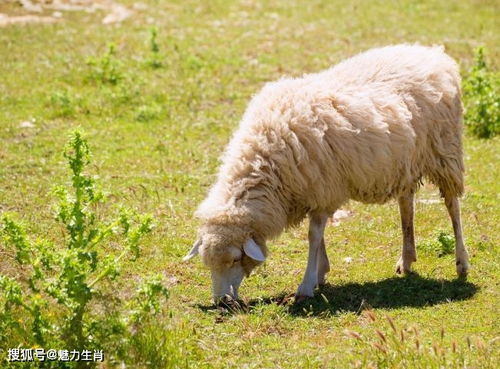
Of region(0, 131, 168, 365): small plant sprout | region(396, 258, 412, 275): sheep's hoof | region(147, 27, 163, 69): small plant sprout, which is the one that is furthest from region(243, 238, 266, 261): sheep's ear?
region(147, 27, 163, 69): small plant sprout

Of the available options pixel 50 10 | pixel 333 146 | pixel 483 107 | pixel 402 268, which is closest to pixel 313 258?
pixel 333 146

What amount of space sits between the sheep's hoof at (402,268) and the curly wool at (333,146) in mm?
757

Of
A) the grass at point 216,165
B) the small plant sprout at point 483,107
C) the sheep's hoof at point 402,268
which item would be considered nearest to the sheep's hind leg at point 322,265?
the grass at point 216,165

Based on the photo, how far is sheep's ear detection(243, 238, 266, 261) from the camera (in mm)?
7938

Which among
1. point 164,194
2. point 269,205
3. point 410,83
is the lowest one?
point 164,194

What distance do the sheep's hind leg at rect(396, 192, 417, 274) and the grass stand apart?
19 cm

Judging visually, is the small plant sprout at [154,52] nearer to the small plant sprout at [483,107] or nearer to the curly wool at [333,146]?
the small plant sprout at [483,107]

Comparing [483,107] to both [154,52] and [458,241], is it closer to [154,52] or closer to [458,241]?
[458,241]

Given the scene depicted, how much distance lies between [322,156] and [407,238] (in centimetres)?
168

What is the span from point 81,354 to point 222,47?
11.2 m

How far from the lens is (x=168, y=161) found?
12062 mm

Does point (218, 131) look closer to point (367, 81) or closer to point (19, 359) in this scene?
point (367, 81)

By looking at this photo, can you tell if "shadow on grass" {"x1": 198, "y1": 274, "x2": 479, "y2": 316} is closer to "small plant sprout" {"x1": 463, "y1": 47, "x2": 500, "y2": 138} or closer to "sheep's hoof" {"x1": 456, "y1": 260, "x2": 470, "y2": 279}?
"sheep's hoof" {"x1": 456, "y1": 260, "x2": 470, "y2": 279}

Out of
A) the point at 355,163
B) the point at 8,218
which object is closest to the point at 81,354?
the point at 8,218
